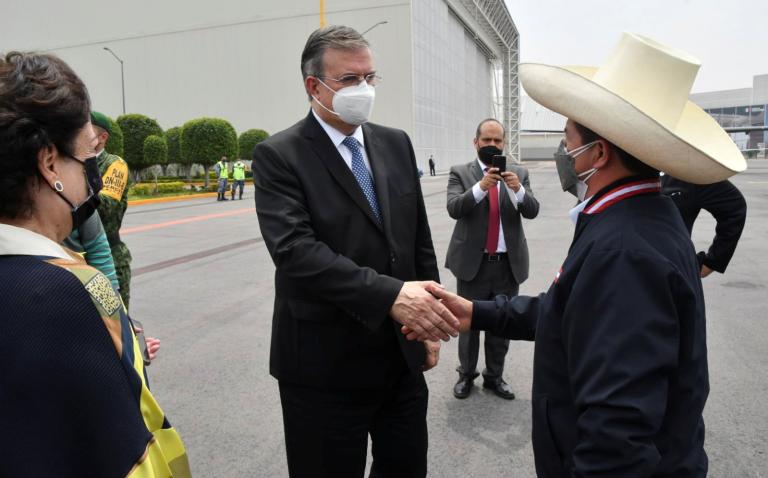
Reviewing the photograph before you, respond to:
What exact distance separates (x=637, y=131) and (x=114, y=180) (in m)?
2.75

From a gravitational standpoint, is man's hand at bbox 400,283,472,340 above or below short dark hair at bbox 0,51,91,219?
below

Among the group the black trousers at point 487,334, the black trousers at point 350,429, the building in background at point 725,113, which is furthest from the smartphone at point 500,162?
the building in background at point 725,113

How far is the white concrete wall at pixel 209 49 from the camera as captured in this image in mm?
40344

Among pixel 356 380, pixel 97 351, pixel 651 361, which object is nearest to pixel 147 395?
pixel 97 351

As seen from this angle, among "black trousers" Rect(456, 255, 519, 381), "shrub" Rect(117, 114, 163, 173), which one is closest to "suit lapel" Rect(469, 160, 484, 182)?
"black trousers" Rect(456, 255, 519, 381)

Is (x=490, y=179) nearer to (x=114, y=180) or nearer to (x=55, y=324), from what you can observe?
(x=114, y=180)

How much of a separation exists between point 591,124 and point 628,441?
2.65ft

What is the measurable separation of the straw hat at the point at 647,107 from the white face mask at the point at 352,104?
74 centimetres

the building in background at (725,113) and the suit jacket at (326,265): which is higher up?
the building in background at (725,113)

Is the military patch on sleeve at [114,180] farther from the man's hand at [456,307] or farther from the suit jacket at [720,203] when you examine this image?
the suit jacket at [720,203]

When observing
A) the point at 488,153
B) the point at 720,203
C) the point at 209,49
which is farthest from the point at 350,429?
the point at 209,49

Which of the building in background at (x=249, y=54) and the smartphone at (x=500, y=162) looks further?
the building in background at (x=249, y=54)

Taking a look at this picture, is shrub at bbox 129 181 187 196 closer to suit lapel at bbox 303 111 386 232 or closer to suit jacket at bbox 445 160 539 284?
suit jacket at bbox 445 160 539 284

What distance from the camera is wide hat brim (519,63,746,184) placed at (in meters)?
1.39
